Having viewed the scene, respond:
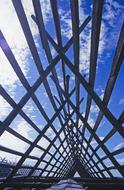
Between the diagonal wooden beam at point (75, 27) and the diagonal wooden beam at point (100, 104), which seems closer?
the diagonal wooden beam at point (75, 27)

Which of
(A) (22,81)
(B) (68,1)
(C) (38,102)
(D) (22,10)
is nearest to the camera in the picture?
(D) (22,10)

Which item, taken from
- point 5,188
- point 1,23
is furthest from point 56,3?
point 5,188

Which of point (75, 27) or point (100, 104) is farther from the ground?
point (75, 27)

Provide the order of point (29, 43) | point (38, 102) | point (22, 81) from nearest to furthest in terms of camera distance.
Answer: point (29, 43)
point (22, 81)
point (38, 102)

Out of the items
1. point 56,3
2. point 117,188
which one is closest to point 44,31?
point 56,3

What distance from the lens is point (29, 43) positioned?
3389 millimetres

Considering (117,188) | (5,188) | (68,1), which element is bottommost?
(117,188)

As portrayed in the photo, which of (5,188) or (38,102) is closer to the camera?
(5,188)

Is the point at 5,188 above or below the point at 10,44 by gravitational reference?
below

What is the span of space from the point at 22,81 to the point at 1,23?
→ 1110mm

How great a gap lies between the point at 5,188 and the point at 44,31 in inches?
89.6

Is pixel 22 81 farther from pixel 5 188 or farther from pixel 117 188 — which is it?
pixel 117 188

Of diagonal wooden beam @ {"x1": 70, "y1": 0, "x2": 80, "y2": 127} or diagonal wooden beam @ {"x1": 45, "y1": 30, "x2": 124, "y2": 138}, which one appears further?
diagonal wooden beam @ {"x1": 45, "y1": 30, "x2": 124, "y2": 138}

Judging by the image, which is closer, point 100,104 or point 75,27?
point 75,27
